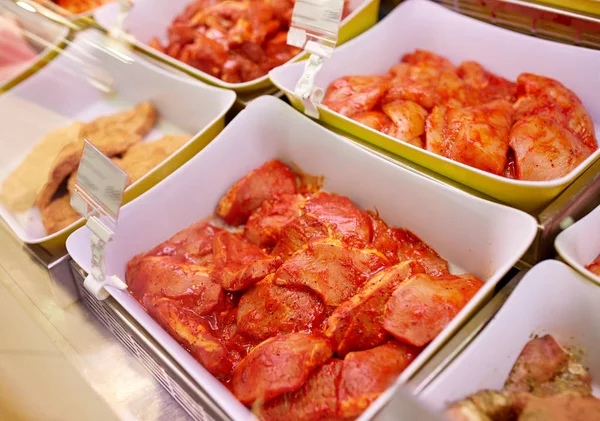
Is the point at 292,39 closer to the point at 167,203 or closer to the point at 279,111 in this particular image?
the point at 279,111

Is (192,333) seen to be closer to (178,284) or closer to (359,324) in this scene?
(178,284)

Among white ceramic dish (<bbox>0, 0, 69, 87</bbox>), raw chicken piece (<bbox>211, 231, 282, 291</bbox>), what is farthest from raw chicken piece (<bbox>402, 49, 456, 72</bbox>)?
white ceramic dish (<bbox>0, 0, 69, 87</bbox>)

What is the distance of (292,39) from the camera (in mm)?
2070

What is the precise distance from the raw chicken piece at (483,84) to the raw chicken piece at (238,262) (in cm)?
113

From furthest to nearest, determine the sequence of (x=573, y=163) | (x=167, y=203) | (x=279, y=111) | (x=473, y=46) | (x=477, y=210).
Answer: (x=473, y=46) → (x=279, y=111) → (x=167, y=203) → (x=573, y=163) → (x=477, y=210)

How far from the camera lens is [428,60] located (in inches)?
102

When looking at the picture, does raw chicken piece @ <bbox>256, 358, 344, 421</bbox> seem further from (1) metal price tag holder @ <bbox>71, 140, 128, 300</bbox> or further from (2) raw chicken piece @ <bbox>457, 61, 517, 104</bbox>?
(2) raw chicken piece @ <bbox>457, 61, 517, 104</bbox>

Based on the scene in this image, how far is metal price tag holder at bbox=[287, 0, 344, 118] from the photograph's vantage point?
1968 millimetres

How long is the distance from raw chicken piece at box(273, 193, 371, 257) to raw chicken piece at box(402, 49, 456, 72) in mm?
973

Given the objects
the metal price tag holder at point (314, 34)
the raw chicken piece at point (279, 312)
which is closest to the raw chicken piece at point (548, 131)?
the metal price tag holder at point (314, 34)

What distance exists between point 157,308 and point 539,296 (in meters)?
1.07

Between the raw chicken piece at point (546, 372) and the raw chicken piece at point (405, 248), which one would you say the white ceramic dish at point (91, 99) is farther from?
the raw chicken piece at point (546, 372)

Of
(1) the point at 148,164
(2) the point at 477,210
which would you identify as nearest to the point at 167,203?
(1) the point at 148,164

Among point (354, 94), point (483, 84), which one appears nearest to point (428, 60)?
point (483, 84)
